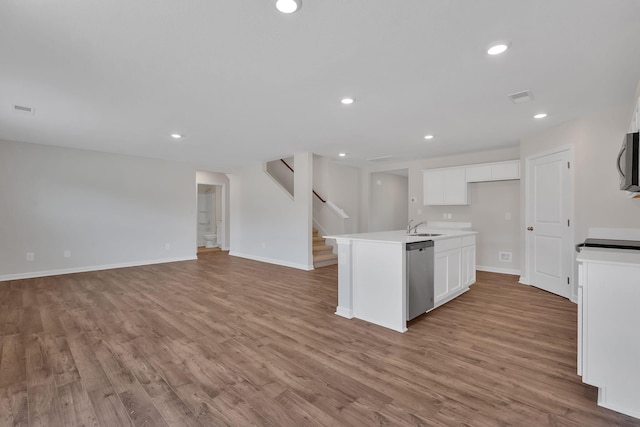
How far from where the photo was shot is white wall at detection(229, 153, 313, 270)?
19.7ft

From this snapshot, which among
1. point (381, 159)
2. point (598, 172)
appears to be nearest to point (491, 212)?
point (598, 172)

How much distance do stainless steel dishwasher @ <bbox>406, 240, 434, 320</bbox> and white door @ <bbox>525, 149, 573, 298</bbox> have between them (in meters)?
2.19

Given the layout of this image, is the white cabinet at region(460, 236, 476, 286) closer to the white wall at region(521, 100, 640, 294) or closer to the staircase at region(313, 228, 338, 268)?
the white wall at region(521, 100, 640, 294)

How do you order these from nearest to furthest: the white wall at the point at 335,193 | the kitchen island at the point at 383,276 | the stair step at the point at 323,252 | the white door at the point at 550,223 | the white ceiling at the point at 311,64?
the white ceiling at the point at 311,64
the kitchen island at the point at 383,276
the white door at the point at 550,223
the stair step at the point at 323,252
the white wall at the point at 335,193

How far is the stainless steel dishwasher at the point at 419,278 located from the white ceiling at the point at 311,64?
5.28ft

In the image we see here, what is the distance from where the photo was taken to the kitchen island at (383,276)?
2.93 metres

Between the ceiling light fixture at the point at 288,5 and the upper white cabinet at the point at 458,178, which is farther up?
the ceiling light fixture at the point at 288,5

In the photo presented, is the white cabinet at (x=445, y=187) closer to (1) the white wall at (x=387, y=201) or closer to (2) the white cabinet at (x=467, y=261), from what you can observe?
(2) the white cabinet at (x=467, y=261)

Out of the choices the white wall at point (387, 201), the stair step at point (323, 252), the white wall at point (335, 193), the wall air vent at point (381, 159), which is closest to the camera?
the wall air vent at point (381, 159)

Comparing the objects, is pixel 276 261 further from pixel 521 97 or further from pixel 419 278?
pixel 521 97

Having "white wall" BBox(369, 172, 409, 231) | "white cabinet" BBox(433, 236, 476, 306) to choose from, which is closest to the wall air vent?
"white wall" BBox(369, 172, 409, 231)

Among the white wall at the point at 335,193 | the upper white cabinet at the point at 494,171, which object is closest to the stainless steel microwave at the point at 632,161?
the upper white cabinet at the point at 494,171

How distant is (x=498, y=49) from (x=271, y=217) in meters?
5.44

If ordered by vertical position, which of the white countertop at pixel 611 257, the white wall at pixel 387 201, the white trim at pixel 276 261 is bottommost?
the white trim at pixel 276 261
